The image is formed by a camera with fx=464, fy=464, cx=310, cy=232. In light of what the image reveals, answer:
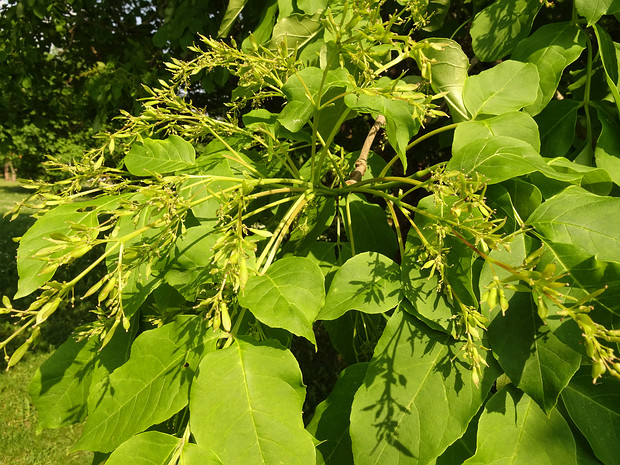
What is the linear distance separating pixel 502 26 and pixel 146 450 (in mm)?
1441

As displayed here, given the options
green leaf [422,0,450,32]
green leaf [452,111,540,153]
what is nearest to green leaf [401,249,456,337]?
green leaf [452,111,540,153]

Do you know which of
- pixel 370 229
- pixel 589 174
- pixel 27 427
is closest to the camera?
pixel 589 174

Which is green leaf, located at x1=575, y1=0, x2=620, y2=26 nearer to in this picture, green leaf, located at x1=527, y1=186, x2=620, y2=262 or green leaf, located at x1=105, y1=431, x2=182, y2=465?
green leaf, located at x1=527, y1=186, x2=620, y2=262

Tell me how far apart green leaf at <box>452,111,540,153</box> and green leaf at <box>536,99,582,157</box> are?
13.8 inches

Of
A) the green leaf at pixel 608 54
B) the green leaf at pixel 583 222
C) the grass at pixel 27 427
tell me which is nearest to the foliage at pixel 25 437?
the grass at pixel 27 427

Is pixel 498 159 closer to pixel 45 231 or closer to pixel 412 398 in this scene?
pixel 412 398

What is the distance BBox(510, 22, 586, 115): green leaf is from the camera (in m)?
1.22

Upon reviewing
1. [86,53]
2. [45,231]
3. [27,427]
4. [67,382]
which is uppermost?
[86,53]

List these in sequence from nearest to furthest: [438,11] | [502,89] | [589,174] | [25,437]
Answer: [589,174] → [502,89] → [438,11] → [25,437]

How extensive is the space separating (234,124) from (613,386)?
113 cm

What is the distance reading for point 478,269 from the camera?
0.95m

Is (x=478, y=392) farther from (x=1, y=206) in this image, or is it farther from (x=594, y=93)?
(x=1, y=206)

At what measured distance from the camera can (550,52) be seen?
1.24 metres

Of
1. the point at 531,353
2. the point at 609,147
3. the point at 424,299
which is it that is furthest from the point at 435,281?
the point at 609,147
